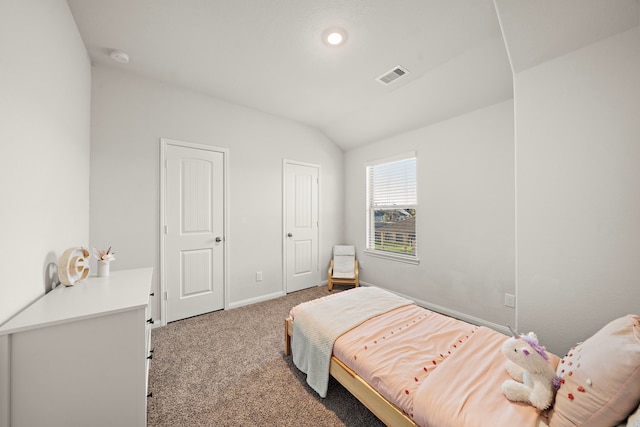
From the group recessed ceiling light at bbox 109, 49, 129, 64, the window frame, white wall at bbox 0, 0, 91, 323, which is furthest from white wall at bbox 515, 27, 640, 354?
recessed ceiling light at bbox 109, 49, 129, 64

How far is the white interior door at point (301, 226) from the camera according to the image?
12.2 feet

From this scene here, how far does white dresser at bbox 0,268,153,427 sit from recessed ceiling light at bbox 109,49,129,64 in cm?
221

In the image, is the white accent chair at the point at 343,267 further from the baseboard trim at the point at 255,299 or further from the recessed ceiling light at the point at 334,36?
the recessed ceiling light at the point at 334,36

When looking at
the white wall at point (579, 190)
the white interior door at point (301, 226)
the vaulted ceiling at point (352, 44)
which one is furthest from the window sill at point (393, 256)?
the vaulted ceiling at point (352, 44)

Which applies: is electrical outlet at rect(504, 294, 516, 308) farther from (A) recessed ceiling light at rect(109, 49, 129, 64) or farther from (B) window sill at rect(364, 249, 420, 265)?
(A) recessed ceiling light at rect(109, 49, 129, 64)

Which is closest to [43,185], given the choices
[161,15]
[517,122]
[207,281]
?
[161,15]

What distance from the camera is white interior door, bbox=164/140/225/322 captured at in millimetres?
2734

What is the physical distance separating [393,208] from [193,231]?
283 cm

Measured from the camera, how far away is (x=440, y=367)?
126 cm

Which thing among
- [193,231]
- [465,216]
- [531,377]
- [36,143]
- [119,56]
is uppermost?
[119,56]

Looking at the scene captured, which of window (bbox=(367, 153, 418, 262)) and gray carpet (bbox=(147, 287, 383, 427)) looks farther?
window (bbox=(367, 153, 418, 262))

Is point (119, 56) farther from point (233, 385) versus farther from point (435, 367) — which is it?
point (435, 367)

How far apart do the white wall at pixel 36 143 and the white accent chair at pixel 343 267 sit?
3088mm

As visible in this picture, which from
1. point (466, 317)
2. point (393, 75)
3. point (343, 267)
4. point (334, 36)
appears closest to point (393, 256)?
point (343, 267)
